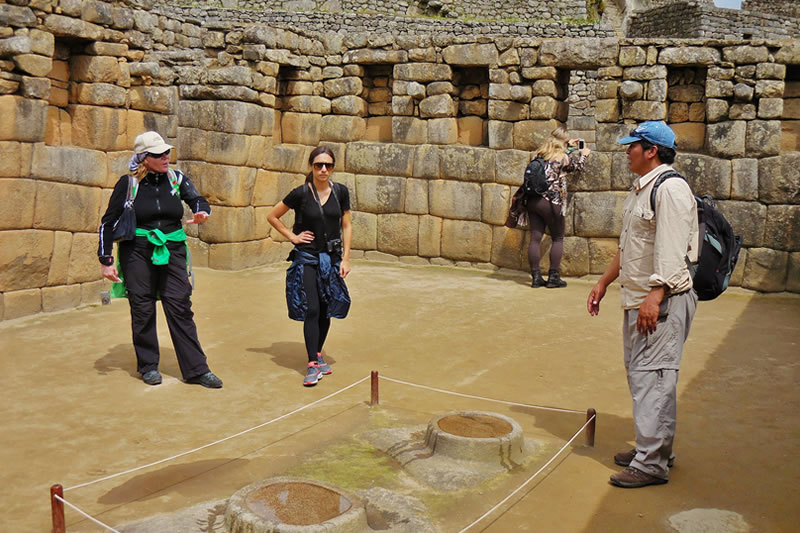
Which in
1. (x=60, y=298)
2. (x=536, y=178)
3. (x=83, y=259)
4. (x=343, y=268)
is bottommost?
(x=60, y=298)

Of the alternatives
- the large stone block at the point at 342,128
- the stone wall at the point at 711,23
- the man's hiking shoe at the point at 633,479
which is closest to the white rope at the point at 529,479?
the man's hiking shoe at the point at 633,479

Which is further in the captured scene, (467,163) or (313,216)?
(467,163)

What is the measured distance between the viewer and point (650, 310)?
169 inches

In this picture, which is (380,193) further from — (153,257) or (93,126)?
(153,257)

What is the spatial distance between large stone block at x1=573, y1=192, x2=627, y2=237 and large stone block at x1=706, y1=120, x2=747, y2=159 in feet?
3.75

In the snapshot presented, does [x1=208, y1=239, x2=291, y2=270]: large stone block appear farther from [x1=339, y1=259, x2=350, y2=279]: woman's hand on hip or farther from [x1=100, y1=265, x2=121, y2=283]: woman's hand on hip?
[x1=100, y1=265, x2=121, y2=283]: woman's hand on hip

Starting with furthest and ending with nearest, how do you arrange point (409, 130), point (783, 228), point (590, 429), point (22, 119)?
point (409, 130) < point (783, 228) < point (22, 119) < point (590, 429)

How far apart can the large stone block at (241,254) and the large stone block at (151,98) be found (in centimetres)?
183

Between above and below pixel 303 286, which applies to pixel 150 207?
above

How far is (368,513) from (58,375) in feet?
10.7

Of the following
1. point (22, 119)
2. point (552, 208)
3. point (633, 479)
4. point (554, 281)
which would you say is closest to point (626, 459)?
point (633, 479)

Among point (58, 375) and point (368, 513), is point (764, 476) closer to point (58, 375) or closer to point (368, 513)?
point (368, 513)

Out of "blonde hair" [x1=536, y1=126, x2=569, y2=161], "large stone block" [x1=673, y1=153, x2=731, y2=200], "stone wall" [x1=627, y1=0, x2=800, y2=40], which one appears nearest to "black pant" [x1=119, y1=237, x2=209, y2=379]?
"blonde hair" [x1=536, y1=126, x2=569, y2=161]

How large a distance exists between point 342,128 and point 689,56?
4602 millimetres
